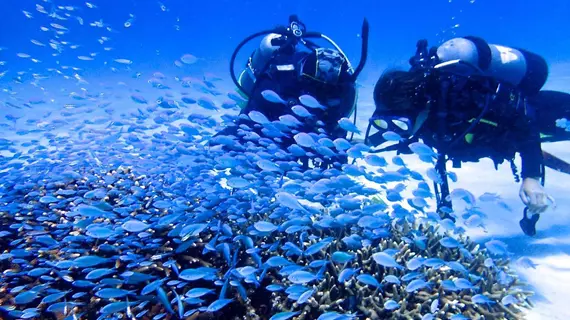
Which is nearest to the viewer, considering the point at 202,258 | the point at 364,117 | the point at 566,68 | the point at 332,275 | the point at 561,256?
the point at 332,275

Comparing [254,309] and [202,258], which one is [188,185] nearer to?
[202,258]

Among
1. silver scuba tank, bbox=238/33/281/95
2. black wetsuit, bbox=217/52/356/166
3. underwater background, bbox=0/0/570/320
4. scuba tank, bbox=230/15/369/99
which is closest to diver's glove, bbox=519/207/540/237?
underwater background, bbox=0/0/570/320

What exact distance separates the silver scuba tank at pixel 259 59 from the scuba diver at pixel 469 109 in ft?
7.23

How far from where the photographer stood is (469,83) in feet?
14.6

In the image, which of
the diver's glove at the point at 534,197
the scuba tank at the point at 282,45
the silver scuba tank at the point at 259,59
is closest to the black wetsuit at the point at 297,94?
the scuba tank at the point at 282,45

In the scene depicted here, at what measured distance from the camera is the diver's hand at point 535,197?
14.2 ft

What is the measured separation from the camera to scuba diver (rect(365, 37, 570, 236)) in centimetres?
443

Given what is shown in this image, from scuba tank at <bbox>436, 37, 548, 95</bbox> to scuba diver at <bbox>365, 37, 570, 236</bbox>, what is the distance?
1 centimetres

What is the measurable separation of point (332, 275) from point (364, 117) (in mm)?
11365

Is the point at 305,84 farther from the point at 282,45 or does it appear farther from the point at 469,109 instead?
the point at 469,109

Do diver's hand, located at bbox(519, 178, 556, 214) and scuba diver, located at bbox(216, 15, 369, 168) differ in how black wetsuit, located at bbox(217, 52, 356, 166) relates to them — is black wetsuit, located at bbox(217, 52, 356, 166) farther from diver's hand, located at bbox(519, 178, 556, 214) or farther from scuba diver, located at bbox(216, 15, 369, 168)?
diver's hand, located at bbox(519, 178, 556, 214)

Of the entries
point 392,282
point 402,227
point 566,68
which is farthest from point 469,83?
point 566,68

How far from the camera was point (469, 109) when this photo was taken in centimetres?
447

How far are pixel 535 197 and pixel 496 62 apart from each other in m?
1.87
